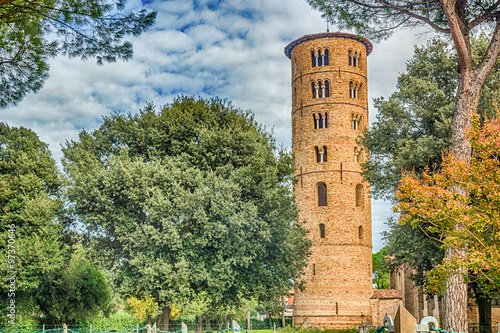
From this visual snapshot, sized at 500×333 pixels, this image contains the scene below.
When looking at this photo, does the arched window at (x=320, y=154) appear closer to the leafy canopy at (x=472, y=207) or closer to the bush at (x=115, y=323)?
the bush at (x=115, y=323)

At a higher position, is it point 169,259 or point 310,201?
point 310,201

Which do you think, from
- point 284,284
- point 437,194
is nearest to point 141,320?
point 284,284

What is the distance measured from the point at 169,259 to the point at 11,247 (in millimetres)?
8227

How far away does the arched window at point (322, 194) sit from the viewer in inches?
1716

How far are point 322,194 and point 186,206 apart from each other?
75.2ft

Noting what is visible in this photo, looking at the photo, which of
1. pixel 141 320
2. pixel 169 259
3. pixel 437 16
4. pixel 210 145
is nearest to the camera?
pixel 437 16

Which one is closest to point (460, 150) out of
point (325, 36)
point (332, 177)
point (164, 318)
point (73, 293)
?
point (164, 318)

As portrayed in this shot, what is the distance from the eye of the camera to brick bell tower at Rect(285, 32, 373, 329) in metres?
41.7

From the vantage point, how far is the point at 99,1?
42.4ft

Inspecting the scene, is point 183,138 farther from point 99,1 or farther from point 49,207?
point 99,1

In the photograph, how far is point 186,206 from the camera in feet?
74.5

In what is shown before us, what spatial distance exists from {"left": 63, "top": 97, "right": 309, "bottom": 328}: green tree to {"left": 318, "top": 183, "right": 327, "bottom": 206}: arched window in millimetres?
17160

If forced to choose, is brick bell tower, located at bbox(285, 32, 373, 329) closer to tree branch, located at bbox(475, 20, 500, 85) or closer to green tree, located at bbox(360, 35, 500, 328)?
green tree, located at bbox(360, 35, 500, 328)

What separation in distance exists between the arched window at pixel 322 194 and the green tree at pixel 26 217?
2155cm
